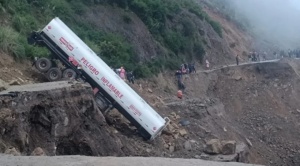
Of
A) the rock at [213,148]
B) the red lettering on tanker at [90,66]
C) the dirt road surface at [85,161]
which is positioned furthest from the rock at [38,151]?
the rock at [213,148]

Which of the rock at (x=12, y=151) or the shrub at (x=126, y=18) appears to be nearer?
the rock at (x=12, y=151)

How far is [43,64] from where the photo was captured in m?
21.3

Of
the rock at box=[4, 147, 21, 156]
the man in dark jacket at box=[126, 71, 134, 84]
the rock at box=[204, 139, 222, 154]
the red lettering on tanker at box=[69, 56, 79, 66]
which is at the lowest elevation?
the rock at box=[204, 139, 222, 154]

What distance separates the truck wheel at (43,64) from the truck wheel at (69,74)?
71cm

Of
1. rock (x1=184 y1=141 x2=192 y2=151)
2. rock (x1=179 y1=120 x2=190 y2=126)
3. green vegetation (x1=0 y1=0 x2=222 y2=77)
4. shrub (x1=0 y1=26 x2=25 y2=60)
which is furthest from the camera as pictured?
rock (x1=179 y1=120 x2=190 y2=126)

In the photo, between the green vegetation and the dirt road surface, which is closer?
the dirt road surface

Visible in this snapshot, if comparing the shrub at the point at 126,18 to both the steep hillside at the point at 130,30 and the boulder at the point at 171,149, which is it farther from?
the boulder at the point at 171,149

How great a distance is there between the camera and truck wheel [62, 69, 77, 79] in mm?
20677

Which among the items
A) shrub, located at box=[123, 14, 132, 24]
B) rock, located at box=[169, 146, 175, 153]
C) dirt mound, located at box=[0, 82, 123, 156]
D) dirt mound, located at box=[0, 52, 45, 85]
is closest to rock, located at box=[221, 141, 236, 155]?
rock, located at box=[169, 146, 175, 153]

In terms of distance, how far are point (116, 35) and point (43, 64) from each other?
1460 centimetres

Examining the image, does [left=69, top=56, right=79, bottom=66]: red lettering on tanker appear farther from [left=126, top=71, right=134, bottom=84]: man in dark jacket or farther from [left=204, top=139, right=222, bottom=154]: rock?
[left=126, top=71, right=134, bottom=84]: man in dark jacket

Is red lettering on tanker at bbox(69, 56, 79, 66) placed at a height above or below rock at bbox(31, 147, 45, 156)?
above

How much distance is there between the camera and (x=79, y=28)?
32625mm

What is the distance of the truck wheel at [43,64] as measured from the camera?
21172 millimetres
